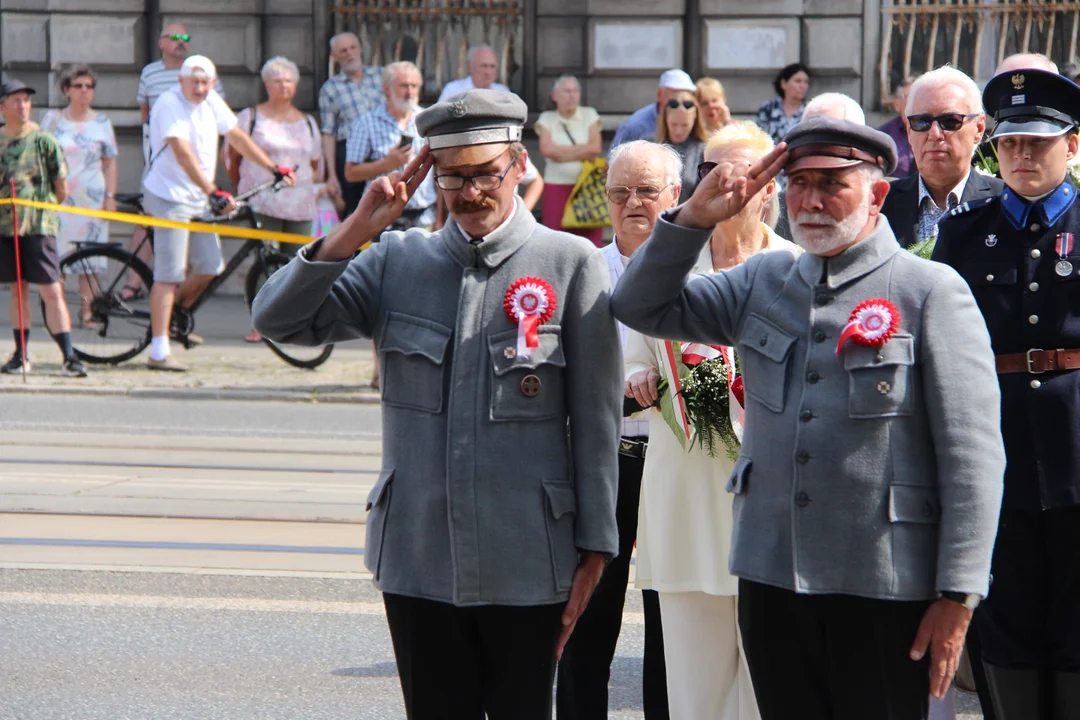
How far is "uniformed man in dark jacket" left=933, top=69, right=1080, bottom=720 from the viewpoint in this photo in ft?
14.1

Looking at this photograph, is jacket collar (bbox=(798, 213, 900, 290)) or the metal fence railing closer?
jacket collar (bbox=(798, 213, 900, 290))

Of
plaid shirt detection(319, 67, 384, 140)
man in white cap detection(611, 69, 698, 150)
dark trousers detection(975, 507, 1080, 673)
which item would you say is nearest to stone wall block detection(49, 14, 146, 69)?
plaid shirt detection(319, 67, 384, 140)

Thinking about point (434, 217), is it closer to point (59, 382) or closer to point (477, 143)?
point (59, 382)

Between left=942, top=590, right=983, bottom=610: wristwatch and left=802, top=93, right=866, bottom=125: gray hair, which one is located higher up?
left=802, top=93, right=866, bottom=125: gray hair

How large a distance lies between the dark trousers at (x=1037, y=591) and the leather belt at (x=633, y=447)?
3.37 ft

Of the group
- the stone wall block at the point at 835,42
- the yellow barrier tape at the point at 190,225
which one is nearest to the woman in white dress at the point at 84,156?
the yellow barrier tape at the point at 190,225

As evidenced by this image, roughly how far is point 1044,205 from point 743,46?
39.6ft

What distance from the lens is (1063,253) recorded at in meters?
4.35

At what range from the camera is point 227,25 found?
654 inches

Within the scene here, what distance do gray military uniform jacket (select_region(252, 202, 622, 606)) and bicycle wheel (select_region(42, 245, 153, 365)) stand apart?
28.8 feet

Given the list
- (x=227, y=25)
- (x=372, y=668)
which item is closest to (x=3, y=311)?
(x=227, y=25)

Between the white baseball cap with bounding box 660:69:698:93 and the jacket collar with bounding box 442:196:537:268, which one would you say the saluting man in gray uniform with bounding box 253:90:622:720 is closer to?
the jacket collar with bounding box 442:196:537:268

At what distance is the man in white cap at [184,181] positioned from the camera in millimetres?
12094

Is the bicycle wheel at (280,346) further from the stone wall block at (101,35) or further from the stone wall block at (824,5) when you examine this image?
the stone wall block at (824,5)
